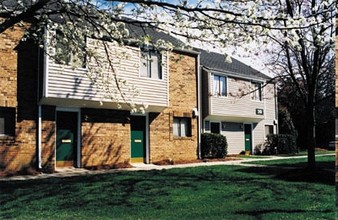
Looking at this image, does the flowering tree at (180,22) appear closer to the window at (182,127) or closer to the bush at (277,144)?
the window at (182,127)

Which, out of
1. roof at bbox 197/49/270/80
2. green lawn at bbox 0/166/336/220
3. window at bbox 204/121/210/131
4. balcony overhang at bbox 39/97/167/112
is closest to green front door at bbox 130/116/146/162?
balcony overhang at bbox 39/97/167/112

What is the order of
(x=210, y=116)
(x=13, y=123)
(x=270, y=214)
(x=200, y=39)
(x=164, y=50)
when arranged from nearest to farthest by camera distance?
1. (x=270, y=214)
2. (x=200, y=39)
3. (x=164, y=50)
4. (x=13, y=123)
5. (x=210, y=116)

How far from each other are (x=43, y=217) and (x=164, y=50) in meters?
4.13

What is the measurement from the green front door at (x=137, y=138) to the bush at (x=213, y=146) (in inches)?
162

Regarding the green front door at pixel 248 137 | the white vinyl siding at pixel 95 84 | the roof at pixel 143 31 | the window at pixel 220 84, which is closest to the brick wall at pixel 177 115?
the white vinyl siding at pixel 95 84

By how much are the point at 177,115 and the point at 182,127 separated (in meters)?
0.89

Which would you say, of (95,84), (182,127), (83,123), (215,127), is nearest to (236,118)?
(215,127)

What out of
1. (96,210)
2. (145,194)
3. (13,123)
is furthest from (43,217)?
(13,123)

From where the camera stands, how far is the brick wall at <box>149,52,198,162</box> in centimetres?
1922

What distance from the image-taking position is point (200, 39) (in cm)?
779

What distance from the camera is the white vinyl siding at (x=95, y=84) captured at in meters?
14.8

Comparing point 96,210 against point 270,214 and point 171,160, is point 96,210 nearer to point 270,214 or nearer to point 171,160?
point 270,214

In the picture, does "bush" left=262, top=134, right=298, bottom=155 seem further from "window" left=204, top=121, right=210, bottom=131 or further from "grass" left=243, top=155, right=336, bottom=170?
"grass" left=243, top=155, right=336, bottom=170

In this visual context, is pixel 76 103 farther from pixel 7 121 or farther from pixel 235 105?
pixel 235 105
